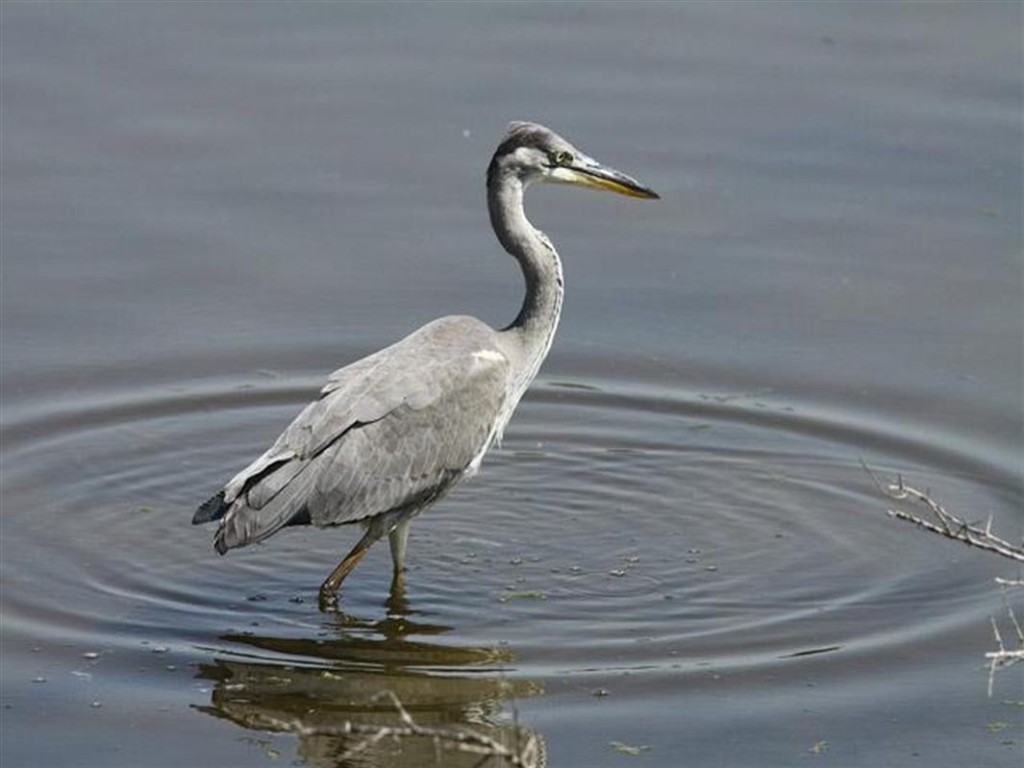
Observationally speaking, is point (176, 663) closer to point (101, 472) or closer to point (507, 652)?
point (507, 652)

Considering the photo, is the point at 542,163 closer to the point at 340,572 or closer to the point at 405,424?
the point at 405,424

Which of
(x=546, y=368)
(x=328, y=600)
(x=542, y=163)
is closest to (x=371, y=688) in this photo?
(x=328, y=600)

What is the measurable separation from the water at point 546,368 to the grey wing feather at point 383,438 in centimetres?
Result: 39

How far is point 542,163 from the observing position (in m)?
11.0

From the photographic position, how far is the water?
9.12 m

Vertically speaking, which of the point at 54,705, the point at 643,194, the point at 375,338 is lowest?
the point at 54,705

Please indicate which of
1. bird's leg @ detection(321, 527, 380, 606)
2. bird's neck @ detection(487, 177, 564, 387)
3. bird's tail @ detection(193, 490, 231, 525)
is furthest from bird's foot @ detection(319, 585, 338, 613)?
bird's neck @ detection(487, 177, 564, 387)

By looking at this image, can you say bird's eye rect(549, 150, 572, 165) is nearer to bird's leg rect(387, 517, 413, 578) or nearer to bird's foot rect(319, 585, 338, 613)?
bird's leg rect(387, 517, 413, 578)

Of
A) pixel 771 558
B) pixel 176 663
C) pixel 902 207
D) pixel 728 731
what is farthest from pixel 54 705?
pixel 902 207

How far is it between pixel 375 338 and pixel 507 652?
3.33 meters

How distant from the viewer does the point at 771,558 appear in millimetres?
10398

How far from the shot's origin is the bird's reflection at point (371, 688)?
8.63 meters

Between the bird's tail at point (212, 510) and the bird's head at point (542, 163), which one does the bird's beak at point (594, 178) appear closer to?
the bird's head at point (542, 163)

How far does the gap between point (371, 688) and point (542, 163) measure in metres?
2.77
